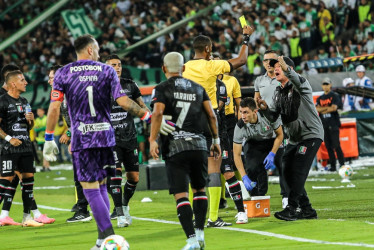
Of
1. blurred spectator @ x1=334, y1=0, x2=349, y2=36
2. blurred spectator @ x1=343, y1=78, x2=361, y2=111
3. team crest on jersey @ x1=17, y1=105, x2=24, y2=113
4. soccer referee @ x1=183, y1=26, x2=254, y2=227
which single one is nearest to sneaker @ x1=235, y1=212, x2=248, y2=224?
soccer referee @ x1=183, y1=26, x2=254, y2=227

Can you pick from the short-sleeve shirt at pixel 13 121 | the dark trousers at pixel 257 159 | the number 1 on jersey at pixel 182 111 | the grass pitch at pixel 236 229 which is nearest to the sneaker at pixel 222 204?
the grass pitch at pixel 236 229

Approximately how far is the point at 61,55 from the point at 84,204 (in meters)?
22.0

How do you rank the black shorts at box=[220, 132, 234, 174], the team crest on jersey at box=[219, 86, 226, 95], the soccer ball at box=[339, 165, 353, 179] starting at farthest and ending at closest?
the soccer ball at box=[339, 165, 353, 179] → the team crest on jersey at box=[219, 86, 226, 95] → the black shorts at box=[220, 132, 234, 174]

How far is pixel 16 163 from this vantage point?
11734 mm

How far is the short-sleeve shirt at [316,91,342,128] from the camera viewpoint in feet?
63.4

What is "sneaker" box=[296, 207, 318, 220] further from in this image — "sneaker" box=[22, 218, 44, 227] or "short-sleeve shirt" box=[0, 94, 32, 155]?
"short-sleeve shirt" box=[0, 94, 32, 155]

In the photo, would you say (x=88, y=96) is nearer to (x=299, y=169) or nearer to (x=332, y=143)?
(x=299, y=169)

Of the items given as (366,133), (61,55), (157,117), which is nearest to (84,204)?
(157,117)

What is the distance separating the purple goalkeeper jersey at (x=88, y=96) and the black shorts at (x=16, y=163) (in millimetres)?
3746

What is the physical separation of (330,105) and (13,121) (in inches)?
391

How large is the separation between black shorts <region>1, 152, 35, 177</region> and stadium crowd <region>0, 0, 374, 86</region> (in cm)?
1240

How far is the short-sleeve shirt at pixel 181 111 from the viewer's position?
8.11 metres

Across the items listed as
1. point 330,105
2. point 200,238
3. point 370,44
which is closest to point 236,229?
point 200,238

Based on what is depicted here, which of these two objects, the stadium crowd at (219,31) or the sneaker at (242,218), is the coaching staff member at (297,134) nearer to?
the sneaker at (242,218)
